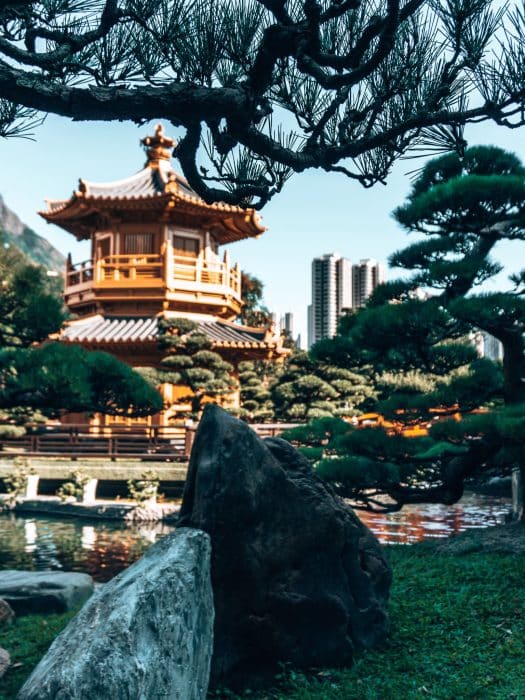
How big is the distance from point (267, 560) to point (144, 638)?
1447mm

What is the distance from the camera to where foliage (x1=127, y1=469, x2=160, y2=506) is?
15.4m

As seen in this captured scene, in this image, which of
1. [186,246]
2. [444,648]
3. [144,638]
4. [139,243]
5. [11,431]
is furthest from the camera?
[186,246]

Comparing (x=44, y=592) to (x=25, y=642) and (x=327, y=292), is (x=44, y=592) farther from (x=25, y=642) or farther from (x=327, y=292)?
(x=327, y=292)

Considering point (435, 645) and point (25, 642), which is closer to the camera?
point (435, 645)

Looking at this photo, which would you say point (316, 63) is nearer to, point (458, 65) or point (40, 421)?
point (458, 65)

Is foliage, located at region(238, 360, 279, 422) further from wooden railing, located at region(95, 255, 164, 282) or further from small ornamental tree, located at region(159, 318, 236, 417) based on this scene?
wooden railing, located at region(95, 255, 164, 282)

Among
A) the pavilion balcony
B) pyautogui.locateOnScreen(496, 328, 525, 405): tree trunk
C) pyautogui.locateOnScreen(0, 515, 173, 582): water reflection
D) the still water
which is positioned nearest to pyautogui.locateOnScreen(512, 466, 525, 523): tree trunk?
pyautogui.locateOnScreen(496, 328, 525, 405): tree trunk

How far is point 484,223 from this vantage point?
804 cm

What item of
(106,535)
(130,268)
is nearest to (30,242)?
(130,268)

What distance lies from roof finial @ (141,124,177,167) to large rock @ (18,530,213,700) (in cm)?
2273

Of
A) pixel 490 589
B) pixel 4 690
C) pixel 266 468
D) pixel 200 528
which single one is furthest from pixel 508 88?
pixel 4 690

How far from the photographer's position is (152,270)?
22234mm

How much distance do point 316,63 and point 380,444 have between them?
4.59 metres

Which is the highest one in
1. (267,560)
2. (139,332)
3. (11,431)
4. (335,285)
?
(335,285)
